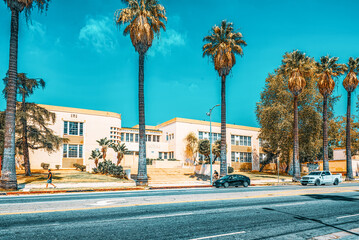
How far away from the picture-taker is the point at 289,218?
32.1ft

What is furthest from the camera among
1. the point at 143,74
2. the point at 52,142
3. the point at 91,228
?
the point at 52,142

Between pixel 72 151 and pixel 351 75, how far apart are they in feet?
148

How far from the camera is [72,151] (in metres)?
45.4

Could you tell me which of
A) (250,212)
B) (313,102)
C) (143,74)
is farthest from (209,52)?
(250,212)

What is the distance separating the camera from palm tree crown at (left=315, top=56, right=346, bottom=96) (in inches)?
1560

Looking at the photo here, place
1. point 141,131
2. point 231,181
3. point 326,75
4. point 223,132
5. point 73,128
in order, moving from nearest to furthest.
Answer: point 141,131 → point 231,181 → point 223,132 → point 326,75 → point 73,128

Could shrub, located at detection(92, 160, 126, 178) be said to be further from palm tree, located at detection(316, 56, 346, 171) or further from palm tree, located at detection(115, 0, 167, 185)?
palm tree, located at detection(316, 56, 346, 171)

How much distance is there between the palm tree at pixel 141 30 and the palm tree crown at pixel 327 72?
25297 mm

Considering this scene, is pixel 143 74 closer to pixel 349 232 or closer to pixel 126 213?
pixel 126 213

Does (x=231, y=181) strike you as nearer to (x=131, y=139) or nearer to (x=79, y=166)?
(x=79, y=166)

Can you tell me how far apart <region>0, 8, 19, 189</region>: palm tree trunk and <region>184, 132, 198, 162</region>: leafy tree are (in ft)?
113

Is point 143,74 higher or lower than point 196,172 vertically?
higher

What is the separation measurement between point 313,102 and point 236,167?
787 inches

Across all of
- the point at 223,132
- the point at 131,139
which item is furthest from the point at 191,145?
the point at 223,132
